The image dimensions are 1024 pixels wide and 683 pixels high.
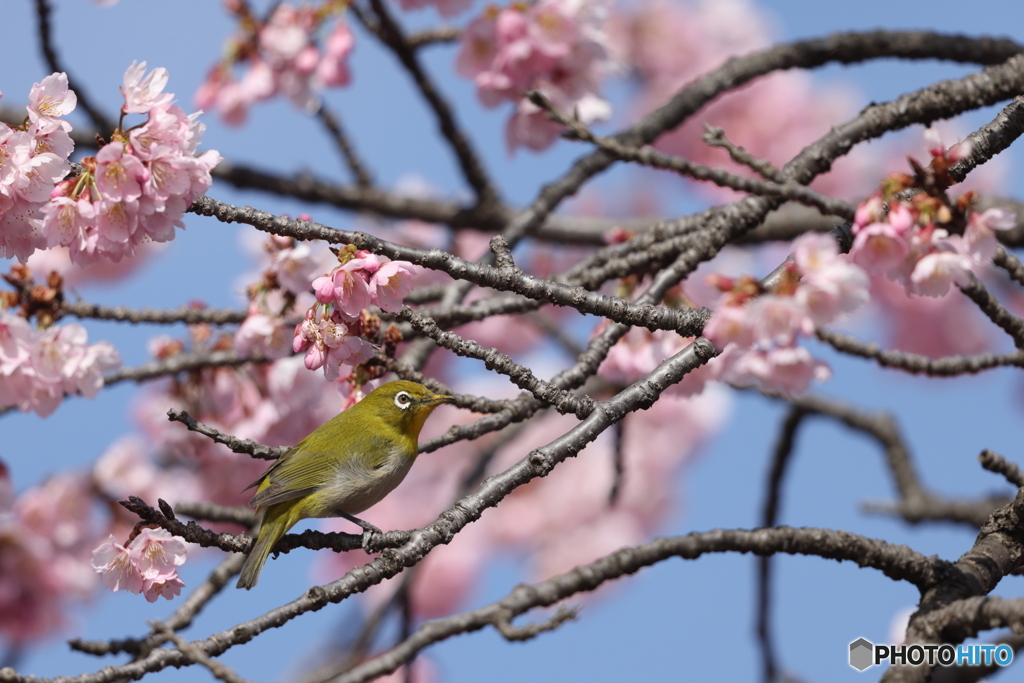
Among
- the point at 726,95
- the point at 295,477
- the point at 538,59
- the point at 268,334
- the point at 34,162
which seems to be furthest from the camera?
the point at 726,95

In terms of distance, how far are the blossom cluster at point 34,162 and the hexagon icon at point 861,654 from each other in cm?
296

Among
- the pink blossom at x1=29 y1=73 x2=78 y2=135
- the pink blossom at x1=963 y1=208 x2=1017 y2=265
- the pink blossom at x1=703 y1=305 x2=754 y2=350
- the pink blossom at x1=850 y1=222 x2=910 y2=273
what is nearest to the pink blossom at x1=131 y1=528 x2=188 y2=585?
the pink blossom at x1=29 y1=73 x2=78 y2=135

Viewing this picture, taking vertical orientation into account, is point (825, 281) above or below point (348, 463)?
below

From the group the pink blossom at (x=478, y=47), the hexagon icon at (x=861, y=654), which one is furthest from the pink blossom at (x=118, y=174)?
the pink blossom at (x=478, y=47)

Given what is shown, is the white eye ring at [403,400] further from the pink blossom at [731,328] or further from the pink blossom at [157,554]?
the pink blossom at [731,328]

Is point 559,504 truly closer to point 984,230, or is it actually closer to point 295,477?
point 295,477

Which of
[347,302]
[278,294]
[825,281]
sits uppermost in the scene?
[278,294]

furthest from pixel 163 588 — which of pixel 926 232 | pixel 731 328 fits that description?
pixel 926 232

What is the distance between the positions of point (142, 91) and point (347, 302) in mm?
846

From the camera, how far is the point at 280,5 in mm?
6211

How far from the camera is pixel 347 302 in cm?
272

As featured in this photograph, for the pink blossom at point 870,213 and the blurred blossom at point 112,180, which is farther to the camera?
the blurred blossom at point 112,180

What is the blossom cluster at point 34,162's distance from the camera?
2.64 m

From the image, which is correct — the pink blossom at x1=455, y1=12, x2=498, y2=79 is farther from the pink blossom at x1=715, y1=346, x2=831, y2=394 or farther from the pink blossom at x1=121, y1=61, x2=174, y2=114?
the pink blossom at x1=715, y1=346, x2=831, y2=394
